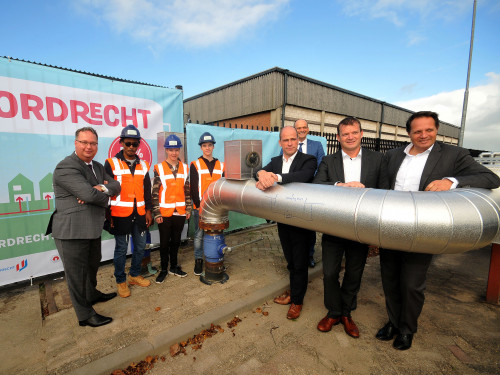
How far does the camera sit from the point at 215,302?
10.5ft

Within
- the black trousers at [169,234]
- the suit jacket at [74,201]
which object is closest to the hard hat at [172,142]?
the black trousers at [169,234]

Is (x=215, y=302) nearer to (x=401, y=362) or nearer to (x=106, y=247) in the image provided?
(x=401, y=362)

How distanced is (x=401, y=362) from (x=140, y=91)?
5368 mm

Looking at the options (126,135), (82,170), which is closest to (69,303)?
(82,170)

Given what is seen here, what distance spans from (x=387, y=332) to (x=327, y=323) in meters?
0.63

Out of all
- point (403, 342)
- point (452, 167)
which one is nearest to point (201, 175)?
point (452, 167)

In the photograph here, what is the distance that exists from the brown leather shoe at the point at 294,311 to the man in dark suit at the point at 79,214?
83.7 inches

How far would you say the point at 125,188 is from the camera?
3.28 metres

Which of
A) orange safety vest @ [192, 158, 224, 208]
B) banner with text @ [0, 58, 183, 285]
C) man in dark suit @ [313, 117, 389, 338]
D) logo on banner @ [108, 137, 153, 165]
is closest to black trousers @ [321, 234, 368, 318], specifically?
man in dark suit @ [313, 117, 389, 338]

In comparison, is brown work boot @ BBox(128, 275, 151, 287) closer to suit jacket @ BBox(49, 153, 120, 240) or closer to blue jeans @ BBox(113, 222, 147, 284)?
blue jeans @ BBox(113, 222, 147, 284)

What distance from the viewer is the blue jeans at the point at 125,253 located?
3.33 m

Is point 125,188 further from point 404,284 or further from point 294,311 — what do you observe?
point 404,284

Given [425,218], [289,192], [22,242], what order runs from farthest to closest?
[22,242] → [289,192] → [425,218]

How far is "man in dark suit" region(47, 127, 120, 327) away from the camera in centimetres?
249
